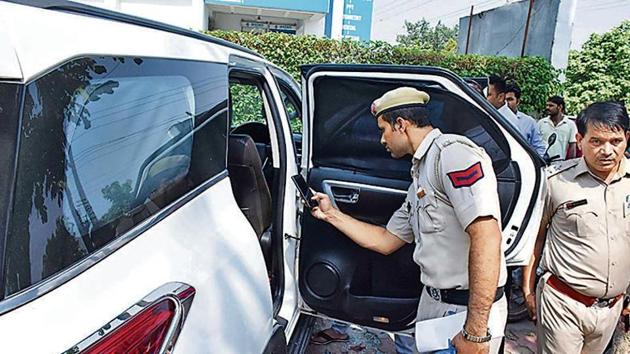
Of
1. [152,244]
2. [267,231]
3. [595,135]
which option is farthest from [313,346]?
[152,244]

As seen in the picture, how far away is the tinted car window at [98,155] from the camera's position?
0.90 meters

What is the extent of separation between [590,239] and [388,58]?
678 cm

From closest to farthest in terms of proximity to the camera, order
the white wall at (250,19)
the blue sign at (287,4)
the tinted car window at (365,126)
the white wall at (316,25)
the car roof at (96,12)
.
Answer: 1. the car roof at (96,12)
2. the tinted car window at (365,126)
3. the blue sign at (287,4)
4. the white wall at (316,25)
5. the white wall at (250,19)

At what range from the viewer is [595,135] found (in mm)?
2121

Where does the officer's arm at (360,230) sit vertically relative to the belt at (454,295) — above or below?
above

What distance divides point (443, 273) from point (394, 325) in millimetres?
645

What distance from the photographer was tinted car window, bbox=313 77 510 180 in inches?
89.3

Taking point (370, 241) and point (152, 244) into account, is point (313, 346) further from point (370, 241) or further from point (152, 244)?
point (152, 244)

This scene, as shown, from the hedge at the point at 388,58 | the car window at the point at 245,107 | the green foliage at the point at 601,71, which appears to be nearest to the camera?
the car window at the point at 245,107

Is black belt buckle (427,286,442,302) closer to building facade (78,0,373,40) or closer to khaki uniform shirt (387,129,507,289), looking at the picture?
khaki uniform shirt (387,129,507,289)

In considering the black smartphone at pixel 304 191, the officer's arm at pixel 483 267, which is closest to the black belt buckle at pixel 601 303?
the officer's arm at pixel 483 267

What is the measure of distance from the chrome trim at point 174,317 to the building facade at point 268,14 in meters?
12.6

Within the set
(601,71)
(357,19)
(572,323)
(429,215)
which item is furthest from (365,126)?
(357,19)

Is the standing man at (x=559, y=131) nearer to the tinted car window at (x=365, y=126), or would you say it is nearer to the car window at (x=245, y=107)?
the car window at (x=245, y=107)
